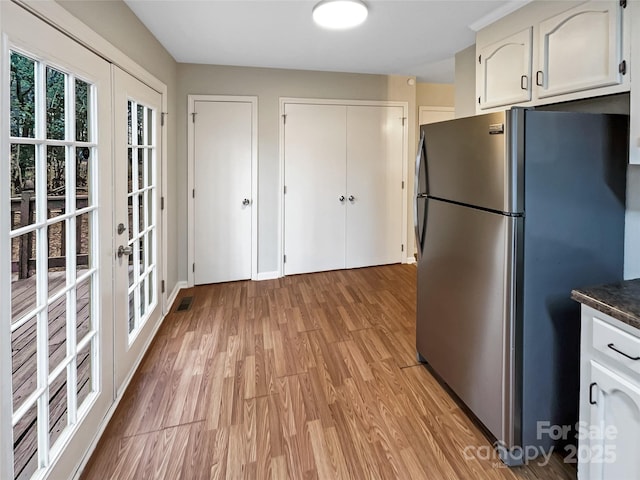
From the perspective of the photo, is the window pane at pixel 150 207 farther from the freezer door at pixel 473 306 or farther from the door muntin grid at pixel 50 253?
the freezer door at pixel 473 306

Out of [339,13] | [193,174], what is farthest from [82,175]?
[193,174]

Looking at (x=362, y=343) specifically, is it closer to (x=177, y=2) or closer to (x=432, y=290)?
(x=432, y=290)

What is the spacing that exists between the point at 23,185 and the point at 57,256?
0.35m

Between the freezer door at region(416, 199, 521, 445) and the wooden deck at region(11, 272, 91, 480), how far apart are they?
6.02 ft

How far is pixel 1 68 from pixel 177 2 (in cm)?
160

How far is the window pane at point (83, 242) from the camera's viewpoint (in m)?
1.67

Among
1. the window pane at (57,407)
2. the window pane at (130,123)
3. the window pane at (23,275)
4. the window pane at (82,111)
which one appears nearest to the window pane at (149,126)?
the window pane at (130,123)

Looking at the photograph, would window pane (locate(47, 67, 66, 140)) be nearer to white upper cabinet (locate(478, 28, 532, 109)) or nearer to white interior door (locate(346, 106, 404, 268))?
white upper cabinet (locate(478, 28, 532, 109))

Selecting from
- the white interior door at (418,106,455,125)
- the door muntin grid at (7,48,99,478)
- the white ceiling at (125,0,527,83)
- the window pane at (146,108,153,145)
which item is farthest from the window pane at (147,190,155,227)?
the white interior door at (418,106,455,125)

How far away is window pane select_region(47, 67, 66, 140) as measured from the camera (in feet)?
4.63

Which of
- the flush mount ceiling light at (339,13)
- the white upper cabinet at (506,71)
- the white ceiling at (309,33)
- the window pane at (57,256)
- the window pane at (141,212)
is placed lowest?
the window pane at (57,256)

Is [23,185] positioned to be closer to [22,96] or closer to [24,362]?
[22,96]

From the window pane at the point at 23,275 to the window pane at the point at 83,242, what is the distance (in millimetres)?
345

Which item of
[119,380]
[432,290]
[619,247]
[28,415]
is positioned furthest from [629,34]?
[119,380]
